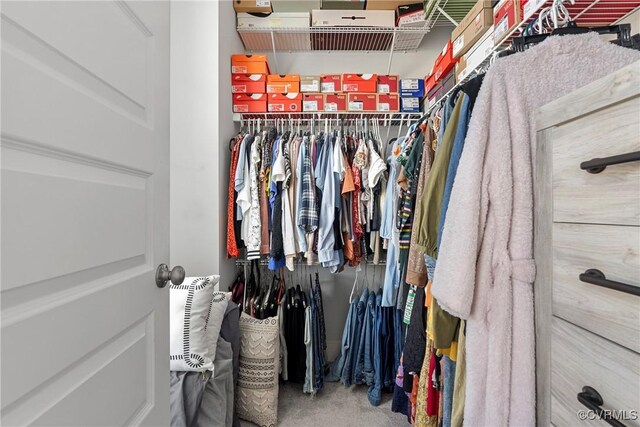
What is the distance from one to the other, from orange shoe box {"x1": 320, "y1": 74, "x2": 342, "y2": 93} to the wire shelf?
0.31 m

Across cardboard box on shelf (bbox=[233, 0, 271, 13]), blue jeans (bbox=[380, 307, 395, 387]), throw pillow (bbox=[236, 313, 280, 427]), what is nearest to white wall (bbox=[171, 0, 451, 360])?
cardboard box on shelf (bbox=[233, 0, 271, 13])

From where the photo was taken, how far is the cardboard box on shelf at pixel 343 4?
2.05 m

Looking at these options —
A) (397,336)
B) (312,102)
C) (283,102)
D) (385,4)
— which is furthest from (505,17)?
(397,336)

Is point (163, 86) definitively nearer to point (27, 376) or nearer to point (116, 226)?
point (116, 226)

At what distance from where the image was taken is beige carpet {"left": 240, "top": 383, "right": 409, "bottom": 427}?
1.72 metres

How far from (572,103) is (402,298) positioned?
1176 mm

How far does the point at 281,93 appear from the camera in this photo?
2129 mm

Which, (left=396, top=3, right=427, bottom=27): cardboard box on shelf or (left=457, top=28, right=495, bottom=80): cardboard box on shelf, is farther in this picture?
(left=396, top=3, right=427, bottom=27): cardboard box on shelf

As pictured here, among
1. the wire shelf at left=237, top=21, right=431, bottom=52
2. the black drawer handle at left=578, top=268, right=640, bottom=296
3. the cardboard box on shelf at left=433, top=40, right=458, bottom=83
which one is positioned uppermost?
the wire shelf at left=237, top=21, right=431, bottom=52

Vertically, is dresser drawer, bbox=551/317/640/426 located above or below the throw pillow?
above

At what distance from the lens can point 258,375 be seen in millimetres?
1678

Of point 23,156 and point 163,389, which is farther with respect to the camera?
point 163,389

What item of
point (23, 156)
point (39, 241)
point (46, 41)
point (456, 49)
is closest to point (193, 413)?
point (39, 241)

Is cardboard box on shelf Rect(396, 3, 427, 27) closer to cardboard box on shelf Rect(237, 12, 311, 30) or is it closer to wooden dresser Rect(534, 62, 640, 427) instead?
cardboard box on shelf Rect(237, 12, 311, 30)
